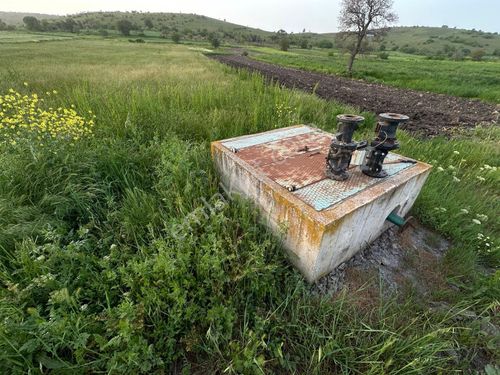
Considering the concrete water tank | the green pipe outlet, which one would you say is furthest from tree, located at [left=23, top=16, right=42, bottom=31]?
the green pipe outlet

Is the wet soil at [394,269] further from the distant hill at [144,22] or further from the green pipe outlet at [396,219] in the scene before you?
the distant hill at [144,22]

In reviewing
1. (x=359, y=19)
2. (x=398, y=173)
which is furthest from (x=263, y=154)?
(x=359, y=19)

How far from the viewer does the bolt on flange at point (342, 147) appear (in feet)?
6.27

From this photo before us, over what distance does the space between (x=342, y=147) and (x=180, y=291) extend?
5.25 ft

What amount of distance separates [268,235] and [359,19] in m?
27.1

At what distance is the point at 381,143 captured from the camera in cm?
200

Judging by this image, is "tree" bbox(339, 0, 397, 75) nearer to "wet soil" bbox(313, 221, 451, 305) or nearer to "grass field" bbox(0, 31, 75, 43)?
"wet soil" bbox(313, 221, 451, 305)

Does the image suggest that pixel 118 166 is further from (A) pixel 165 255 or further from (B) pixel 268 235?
(B) pixel 268 235

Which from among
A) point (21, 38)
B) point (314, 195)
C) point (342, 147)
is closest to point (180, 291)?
point (314, 195)

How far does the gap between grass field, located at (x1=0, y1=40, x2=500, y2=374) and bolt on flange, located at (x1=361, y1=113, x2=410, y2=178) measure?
1.08m

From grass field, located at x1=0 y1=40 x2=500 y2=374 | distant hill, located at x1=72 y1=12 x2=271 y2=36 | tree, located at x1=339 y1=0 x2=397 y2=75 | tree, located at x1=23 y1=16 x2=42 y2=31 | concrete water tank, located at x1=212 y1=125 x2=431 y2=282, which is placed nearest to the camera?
grass field, located at x1=0 y1=40 x2=500 y2=374

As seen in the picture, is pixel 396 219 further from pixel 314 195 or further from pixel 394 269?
pixel 314 195

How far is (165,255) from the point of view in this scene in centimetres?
169

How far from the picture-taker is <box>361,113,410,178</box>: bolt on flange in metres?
1.95
